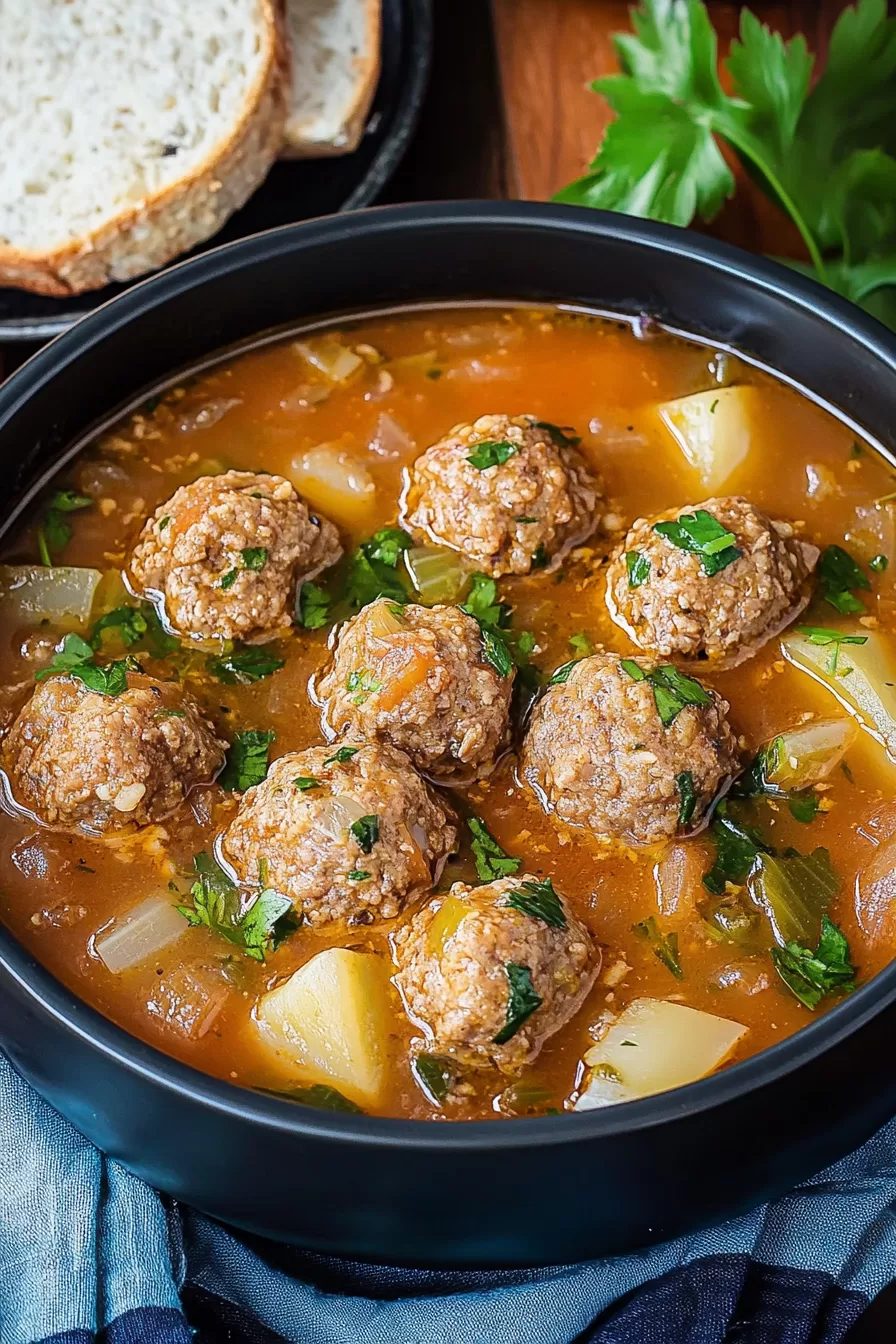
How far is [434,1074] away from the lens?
10.1ft

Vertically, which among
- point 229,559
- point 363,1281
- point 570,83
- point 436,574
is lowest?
point 363,1281

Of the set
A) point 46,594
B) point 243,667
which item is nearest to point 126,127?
point 46,594

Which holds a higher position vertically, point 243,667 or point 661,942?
point 243,667

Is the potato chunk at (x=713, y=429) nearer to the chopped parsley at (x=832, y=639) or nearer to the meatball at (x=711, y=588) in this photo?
the meatball at (x=711, y=588)

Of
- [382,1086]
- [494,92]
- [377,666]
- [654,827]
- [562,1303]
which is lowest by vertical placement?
[562,1303]

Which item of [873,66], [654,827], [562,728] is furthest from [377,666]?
[873,66]

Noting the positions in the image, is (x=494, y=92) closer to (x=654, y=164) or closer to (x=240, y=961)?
(x=654, y=164)

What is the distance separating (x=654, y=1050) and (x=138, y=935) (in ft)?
3.61

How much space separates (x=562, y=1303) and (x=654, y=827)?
3.31ft

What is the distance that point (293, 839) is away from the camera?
10.4 ft

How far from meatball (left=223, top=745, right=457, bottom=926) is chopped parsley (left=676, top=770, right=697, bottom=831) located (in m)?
0.51

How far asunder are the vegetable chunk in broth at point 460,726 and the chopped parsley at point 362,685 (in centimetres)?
1

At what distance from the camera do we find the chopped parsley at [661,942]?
3230 millimetres

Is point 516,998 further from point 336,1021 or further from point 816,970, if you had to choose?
point 816,970
